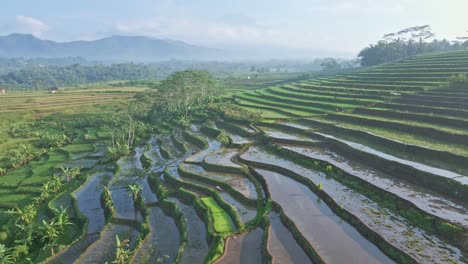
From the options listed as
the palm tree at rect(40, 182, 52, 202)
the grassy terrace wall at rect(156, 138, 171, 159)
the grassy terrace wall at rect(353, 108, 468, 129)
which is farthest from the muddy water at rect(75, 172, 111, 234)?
the grassy terrace wall at rect(353, 108, 468, 129)

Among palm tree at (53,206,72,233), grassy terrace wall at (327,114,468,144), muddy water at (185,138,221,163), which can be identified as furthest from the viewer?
muddy water at (185,138,221,163)

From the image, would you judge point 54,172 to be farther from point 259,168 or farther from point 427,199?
point 427,199

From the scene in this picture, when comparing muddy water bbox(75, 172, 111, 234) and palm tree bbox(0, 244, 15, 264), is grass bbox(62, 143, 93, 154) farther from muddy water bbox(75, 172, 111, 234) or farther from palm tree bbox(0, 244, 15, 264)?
palm tree bbox(0, 244, 15, 264)

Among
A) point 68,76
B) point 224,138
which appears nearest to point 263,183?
point 224,138

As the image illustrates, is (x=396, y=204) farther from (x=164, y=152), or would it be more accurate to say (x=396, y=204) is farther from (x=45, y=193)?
(x=45, y=193)

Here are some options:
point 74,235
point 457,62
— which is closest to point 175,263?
point 74,235

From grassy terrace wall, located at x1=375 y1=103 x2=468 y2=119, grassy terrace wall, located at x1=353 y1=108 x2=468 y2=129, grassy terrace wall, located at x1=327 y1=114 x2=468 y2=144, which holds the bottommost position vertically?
grassy terrace wall, located at x1=327 y1=114 x2=468 y2=144
